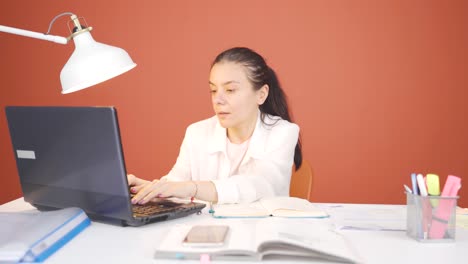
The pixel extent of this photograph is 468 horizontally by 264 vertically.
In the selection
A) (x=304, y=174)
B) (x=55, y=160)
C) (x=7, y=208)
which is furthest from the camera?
(x=304, y=174)

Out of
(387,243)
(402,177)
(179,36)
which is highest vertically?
(179,36)

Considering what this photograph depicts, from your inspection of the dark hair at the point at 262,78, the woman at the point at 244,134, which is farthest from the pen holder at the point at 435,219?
the dark hair at the point at 262,78

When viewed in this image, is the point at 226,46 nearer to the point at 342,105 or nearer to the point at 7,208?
the point at 342,105

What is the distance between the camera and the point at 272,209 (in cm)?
133

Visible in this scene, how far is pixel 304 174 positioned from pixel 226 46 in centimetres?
132

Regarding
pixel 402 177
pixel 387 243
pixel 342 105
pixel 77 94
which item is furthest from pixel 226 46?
pixel 387 243

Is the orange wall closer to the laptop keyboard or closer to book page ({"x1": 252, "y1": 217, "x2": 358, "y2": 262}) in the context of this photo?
the laptop keyboard

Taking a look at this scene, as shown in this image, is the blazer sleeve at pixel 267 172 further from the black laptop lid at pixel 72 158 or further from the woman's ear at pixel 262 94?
the black laptop lid at pixel 72 158

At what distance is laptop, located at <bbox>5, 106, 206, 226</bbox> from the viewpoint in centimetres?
108

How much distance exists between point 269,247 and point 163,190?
46cm

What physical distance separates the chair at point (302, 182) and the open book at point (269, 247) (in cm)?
90

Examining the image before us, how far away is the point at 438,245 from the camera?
1.06 m

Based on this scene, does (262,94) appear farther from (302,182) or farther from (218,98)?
(302,182)

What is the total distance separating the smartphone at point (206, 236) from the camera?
95 cm
